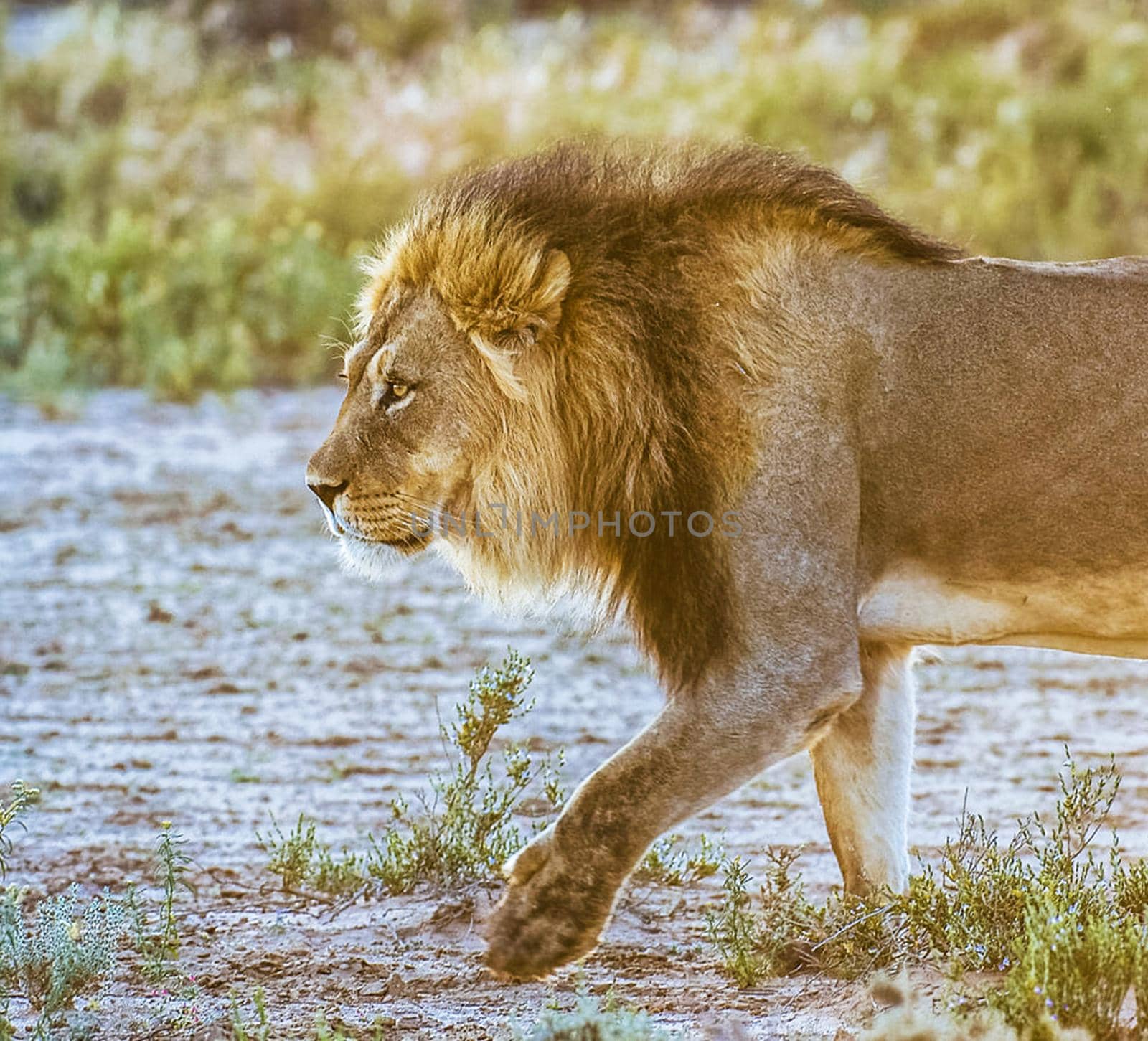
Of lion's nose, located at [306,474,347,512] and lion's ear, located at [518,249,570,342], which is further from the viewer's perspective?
lion's nose, located at [306,474,347,512]

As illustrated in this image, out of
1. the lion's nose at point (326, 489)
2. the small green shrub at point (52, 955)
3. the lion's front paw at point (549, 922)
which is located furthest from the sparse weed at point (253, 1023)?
the lion's nose at point (326, 489)

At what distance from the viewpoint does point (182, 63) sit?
1650 centimetres

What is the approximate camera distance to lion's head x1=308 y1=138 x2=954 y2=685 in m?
3.87

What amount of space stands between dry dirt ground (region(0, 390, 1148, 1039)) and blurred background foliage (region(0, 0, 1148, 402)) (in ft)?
5.51

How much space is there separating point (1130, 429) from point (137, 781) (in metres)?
3.08

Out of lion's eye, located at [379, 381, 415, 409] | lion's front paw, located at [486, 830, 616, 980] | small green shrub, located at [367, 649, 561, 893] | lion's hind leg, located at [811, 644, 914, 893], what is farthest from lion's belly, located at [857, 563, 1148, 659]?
lion's eye, located at [379, 381, 415, 409]

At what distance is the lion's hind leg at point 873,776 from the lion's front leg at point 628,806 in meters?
0.49

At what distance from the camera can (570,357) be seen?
401cm

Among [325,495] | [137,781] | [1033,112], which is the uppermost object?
[1033,112]

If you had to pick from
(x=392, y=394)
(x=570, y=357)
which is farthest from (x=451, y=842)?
(x=570, y=357)

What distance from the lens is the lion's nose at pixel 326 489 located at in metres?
4.05

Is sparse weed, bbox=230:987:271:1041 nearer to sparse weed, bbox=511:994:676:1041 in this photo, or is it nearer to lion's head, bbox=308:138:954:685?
sparse weed, bbox=511:994:676:1041

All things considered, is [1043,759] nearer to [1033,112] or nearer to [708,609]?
[708,609]

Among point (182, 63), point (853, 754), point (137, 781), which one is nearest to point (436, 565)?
point (137, 781)
